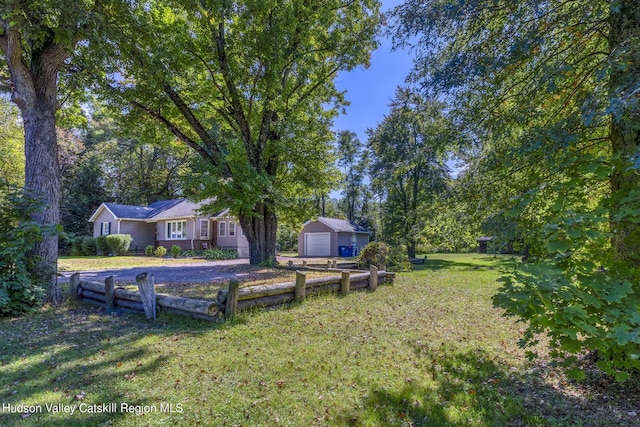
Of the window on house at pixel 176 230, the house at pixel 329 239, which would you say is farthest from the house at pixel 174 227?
the house at pixel 329 239

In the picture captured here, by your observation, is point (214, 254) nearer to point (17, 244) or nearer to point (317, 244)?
point (317, 244)

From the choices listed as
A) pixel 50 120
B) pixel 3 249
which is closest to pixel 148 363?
pixel 3 249

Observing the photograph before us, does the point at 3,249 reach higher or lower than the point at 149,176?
lower

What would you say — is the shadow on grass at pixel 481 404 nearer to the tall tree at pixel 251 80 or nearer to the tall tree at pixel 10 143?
the tall tree at pixel 251 80

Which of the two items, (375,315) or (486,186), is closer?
(486,186)

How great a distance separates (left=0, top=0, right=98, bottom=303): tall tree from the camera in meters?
6.47

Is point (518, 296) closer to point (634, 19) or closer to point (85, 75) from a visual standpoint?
point (634, 19)

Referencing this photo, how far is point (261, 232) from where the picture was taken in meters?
14.9

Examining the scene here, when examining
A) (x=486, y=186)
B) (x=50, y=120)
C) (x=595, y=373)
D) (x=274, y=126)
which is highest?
(x=274, y=126)

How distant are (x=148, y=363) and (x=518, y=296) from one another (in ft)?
14.1

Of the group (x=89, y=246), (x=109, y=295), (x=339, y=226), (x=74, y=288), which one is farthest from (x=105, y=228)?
(x=109, y=295)

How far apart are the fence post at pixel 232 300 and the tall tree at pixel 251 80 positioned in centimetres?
612

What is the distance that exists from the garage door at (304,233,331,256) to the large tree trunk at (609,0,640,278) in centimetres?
2509

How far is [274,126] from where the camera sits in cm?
1366
